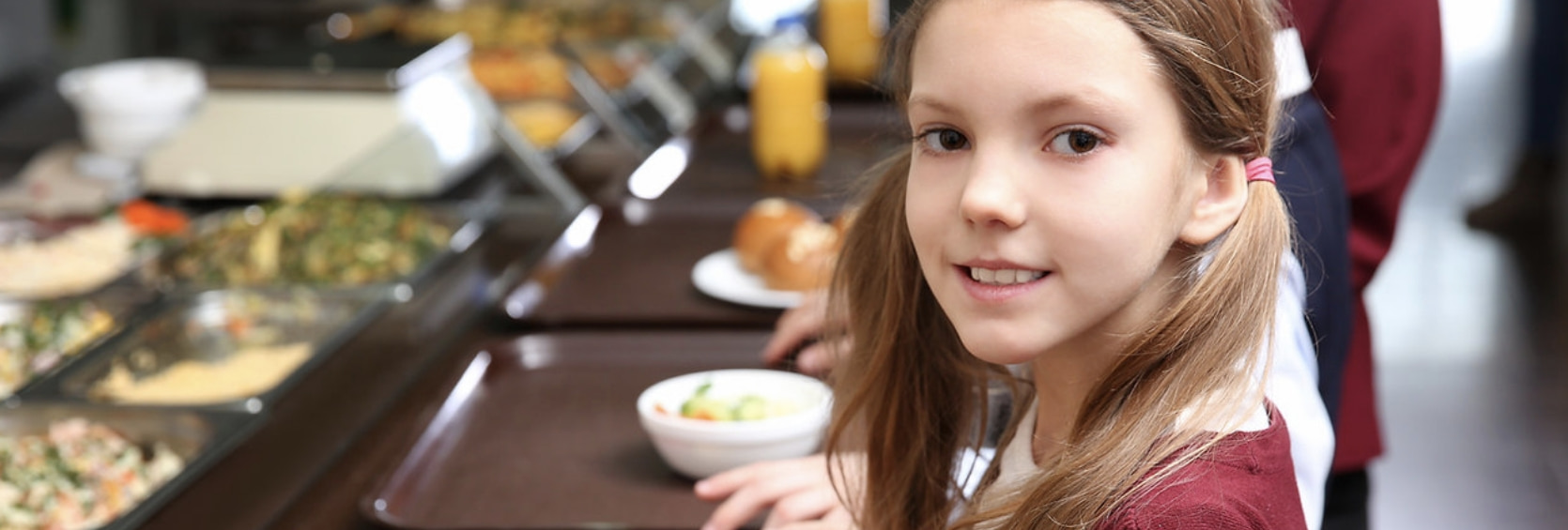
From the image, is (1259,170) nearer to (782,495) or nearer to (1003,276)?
(1003,276)

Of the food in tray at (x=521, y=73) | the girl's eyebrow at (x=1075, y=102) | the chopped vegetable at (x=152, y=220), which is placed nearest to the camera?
the girl's eyebrow at (x=1075, y=102)

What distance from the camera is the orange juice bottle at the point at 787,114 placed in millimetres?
3080

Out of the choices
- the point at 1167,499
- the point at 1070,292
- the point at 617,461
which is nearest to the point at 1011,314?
the point at 1070,292

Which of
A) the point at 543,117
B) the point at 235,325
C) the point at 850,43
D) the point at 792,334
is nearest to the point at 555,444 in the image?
the point at 792,334

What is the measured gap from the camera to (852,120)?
3.79m

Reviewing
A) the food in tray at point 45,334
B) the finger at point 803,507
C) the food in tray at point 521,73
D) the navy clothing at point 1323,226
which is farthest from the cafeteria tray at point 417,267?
the navy clothing at point 1323,226

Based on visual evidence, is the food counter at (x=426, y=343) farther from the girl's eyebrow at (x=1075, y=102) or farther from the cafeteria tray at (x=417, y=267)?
the girl's eyebrow at (x=1075, y=102)

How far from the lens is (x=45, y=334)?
208 cm

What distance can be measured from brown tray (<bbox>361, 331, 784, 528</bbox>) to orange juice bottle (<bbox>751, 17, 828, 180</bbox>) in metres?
1.03

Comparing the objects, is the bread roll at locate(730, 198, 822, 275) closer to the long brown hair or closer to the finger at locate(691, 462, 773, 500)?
the finger at locate(691, 462, 773, 500)

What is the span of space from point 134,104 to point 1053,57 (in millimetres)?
2313

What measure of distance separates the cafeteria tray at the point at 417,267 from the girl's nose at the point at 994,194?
49.2 inches

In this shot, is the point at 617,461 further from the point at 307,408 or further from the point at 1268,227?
the point at 1268,227

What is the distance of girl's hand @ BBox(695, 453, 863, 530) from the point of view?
139 centimetres
